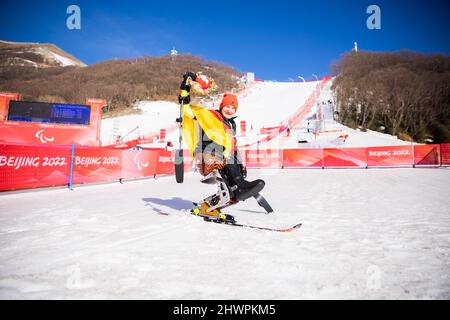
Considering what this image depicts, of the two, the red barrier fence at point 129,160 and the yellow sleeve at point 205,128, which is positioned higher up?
the yellow sleeve at point 205,128

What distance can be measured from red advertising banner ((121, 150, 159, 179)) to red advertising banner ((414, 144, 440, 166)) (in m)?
16.5

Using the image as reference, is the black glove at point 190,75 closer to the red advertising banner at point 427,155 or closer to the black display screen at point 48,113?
the red advertising banner at point 427,155

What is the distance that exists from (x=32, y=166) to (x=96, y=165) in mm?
2317

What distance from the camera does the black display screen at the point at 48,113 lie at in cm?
2350

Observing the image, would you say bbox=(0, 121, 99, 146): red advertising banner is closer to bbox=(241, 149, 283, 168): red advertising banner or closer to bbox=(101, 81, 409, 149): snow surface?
bbox=(101, 81, 409, 149): snow surface

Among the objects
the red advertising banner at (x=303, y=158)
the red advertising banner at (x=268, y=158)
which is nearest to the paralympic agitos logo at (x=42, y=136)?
the red advertising banner at (x=268, y=158)

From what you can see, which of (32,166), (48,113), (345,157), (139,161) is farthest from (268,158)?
(48,113)

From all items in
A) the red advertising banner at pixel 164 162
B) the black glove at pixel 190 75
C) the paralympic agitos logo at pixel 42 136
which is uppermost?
the paralympic agitos logo at pixel 42 136

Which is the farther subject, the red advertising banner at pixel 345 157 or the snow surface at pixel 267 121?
the snow surface at pixel 267 121

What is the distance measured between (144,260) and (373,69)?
45916 millimetres

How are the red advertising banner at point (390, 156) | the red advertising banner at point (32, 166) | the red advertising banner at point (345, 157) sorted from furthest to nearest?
the red advertising banner at point (345, 157)
the red advertising banner at point (390, 156)
the red advertising banner at point (32, 166)

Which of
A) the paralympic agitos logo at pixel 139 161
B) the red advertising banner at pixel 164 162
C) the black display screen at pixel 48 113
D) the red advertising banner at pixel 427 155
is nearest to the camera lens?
the paralympic agitos logo at pixel 139 161
